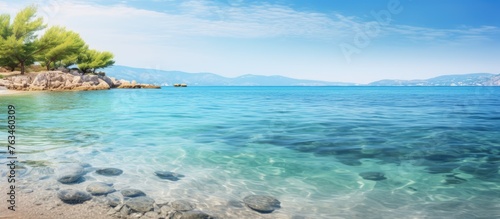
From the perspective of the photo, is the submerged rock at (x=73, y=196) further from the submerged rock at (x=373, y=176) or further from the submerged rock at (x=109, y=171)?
the submerged rock at (x=373, y=176)

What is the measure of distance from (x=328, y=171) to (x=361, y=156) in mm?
2118

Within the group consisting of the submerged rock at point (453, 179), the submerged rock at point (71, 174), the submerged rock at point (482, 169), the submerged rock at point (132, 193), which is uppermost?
the submerged rock at point (482, 169)

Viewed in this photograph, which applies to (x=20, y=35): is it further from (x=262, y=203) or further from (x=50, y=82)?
(x=262, y=203)

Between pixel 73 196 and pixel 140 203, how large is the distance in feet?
4.05

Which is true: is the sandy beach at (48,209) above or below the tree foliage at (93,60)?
below

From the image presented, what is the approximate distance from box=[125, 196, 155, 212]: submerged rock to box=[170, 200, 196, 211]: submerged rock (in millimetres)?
389

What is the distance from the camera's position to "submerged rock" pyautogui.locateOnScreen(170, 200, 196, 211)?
606cm

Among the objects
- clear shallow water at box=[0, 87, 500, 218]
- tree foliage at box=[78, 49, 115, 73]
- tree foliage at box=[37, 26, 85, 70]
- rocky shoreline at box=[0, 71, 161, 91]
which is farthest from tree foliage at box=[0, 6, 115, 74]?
clear shallow water at box=[0, 87, 500, 218]

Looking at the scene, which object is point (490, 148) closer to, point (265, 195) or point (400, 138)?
point (400, 138)

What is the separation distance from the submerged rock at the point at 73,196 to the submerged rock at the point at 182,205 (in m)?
1.54

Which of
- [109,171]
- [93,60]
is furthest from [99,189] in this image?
[93,60]

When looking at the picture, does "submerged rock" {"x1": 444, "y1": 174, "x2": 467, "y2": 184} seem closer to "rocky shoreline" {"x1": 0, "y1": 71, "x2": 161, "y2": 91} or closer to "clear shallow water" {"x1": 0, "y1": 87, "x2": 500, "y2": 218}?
"clear shallow water" {"x1": 0, "y1": 87, "x2": 500, "y2": 218}

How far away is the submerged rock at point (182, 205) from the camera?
19.9 feet

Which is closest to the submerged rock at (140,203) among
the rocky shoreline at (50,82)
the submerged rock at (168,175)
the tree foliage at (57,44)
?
the submerged rock at (168,175)
